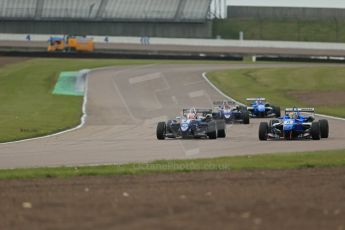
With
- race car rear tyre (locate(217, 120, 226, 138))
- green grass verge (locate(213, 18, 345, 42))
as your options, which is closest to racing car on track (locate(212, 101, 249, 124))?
race car rear tyre (locate(217, 120, 226, 138))

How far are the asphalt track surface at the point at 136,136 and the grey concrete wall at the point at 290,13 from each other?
163 feet

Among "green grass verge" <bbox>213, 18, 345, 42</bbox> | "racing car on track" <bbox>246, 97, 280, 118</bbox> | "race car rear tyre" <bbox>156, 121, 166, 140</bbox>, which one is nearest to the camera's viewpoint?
"race car rear tyre" <bbox>156, 121, 166, 140</bbox>

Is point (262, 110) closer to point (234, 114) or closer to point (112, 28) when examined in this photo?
point (234, 114)

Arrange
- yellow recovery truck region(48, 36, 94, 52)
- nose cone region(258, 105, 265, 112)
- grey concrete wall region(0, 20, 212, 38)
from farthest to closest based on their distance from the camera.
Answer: grey concrete wall region(0, 20, 212, 38), yellow recovery truck region(48, 36, 94, 52), nose cone region(258, 105, 265, 112)

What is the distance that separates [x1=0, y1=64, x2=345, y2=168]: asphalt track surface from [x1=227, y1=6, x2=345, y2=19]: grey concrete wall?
1959 inches

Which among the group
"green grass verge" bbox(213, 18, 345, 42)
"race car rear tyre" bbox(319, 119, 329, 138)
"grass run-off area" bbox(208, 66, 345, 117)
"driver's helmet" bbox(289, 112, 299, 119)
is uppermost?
"green grass verge" bbox(213, 18, 345, 42)

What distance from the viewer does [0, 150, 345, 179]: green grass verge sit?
16875 millimetres

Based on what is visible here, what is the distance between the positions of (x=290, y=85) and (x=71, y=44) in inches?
1428

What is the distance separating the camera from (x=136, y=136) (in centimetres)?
2906

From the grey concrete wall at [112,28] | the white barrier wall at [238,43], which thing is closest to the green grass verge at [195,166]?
the white barrier wall at [238,43]

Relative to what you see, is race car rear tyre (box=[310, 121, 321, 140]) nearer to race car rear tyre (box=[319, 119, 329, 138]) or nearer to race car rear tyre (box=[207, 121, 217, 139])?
race car rear tyre (box=[319, 119, 329, 138])

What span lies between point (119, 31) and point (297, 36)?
20277 mm

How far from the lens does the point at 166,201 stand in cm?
1273

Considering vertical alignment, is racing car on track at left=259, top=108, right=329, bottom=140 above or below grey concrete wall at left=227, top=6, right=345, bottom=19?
below
